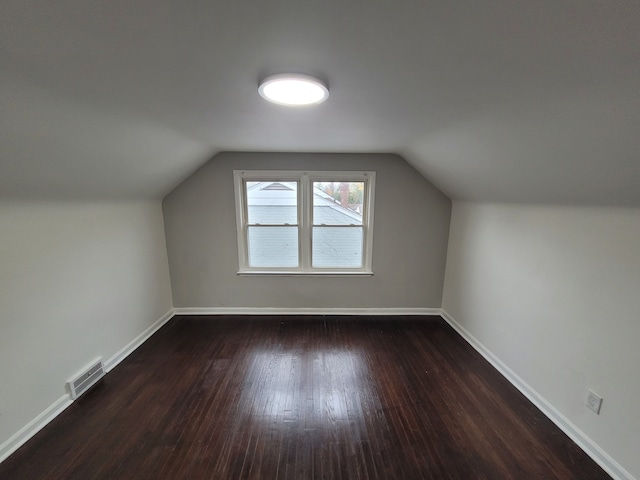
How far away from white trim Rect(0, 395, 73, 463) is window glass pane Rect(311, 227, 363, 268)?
8.58ft

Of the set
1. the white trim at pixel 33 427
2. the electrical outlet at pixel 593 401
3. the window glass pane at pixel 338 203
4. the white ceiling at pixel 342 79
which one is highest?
the white ceiling at pixel 342 79

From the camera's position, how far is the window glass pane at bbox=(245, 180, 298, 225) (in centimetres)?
338

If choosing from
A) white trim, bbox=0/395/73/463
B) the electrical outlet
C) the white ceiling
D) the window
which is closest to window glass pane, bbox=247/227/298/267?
the window

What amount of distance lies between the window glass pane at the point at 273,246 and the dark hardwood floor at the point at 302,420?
3.45 feet

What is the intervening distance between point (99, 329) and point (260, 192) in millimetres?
2146

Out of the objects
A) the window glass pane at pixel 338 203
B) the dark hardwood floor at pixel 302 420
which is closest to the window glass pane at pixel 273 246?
the window glass pane at pixel 338 203

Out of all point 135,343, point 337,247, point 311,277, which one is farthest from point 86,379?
point 337,247

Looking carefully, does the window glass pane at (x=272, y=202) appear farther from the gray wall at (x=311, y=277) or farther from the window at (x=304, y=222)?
the gray wall at (x=311, y=277)

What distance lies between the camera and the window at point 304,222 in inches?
132

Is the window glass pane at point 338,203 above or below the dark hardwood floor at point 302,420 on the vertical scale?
above

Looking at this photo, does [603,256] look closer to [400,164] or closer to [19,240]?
[400,164]

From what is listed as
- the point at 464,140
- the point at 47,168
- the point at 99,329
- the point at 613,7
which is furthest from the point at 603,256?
the point at 99,329

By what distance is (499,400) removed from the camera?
2137 mm

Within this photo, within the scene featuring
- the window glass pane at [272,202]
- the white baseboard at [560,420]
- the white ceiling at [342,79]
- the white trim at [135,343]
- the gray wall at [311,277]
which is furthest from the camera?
the window glass pane at [272,202]
